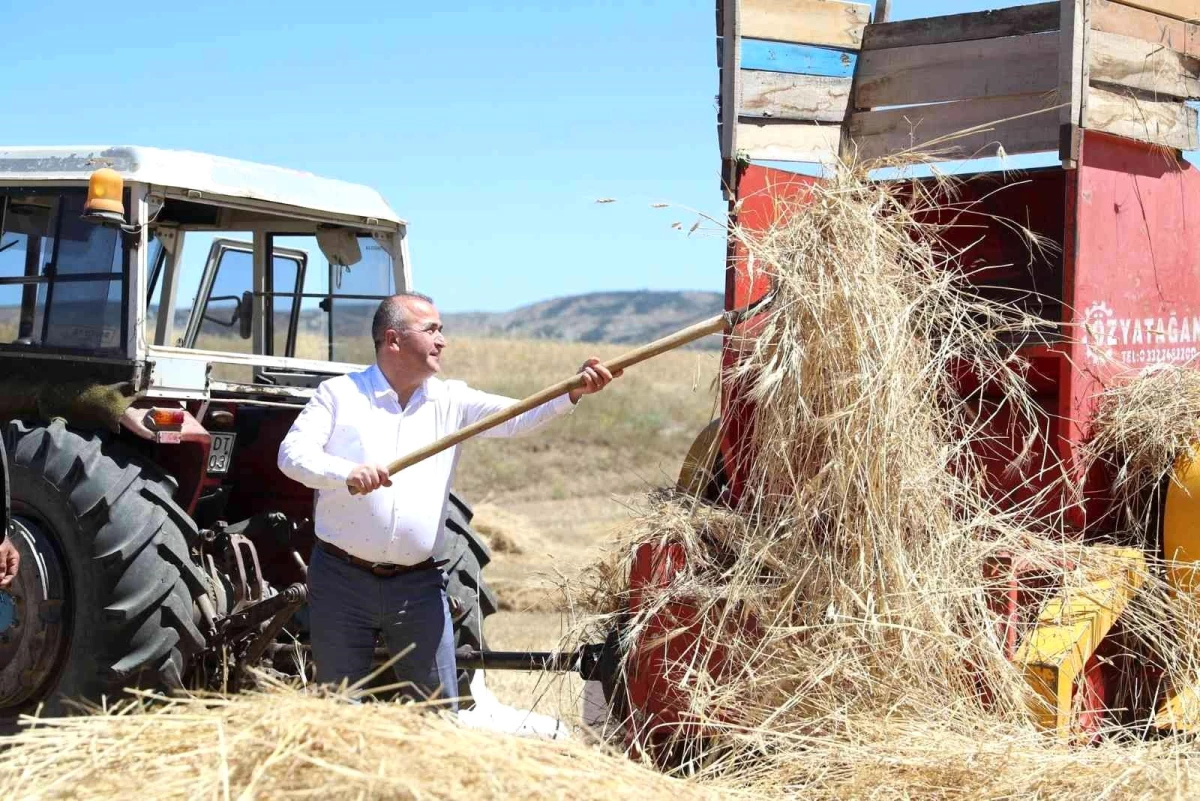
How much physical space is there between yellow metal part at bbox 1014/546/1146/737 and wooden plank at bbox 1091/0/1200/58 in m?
1.66

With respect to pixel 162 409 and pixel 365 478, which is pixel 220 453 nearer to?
pixel 162 409

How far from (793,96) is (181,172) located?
219 cm

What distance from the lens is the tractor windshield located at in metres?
5.04

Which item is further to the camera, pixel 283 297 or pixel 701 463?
pixel 283 297

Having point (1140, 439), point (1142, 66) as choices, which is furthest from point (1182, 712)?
point (1142, 66)

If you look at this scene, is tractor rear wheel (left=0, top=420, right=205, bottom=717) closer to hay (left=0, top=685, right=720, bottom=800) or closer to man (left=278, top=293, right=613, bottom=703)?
man (left=278, top=293, right=613, bottom=703)

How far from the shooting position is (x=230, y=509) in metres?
5.82

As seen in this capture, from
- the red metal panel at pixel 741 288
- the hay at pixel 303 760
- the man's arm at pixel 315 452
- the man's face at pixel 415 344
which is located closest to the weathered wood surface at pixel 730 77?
the red metal panel at pixel 741 288

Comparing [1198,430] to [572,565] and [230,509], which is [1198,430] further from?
[230,509]

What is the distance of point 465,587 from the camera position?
527 centimetres

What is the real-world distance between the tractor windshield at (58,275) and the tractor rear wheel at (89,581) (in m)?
0.47

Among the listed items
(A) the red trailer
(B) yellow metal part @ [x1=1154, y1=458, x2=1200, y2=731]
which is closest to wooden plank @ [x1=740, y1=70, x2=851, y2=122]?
(A) the red trailer

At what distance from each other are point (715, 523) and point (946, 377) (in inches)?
32.4

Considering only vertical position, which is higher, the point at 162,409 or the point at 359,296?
the point at 359,296
